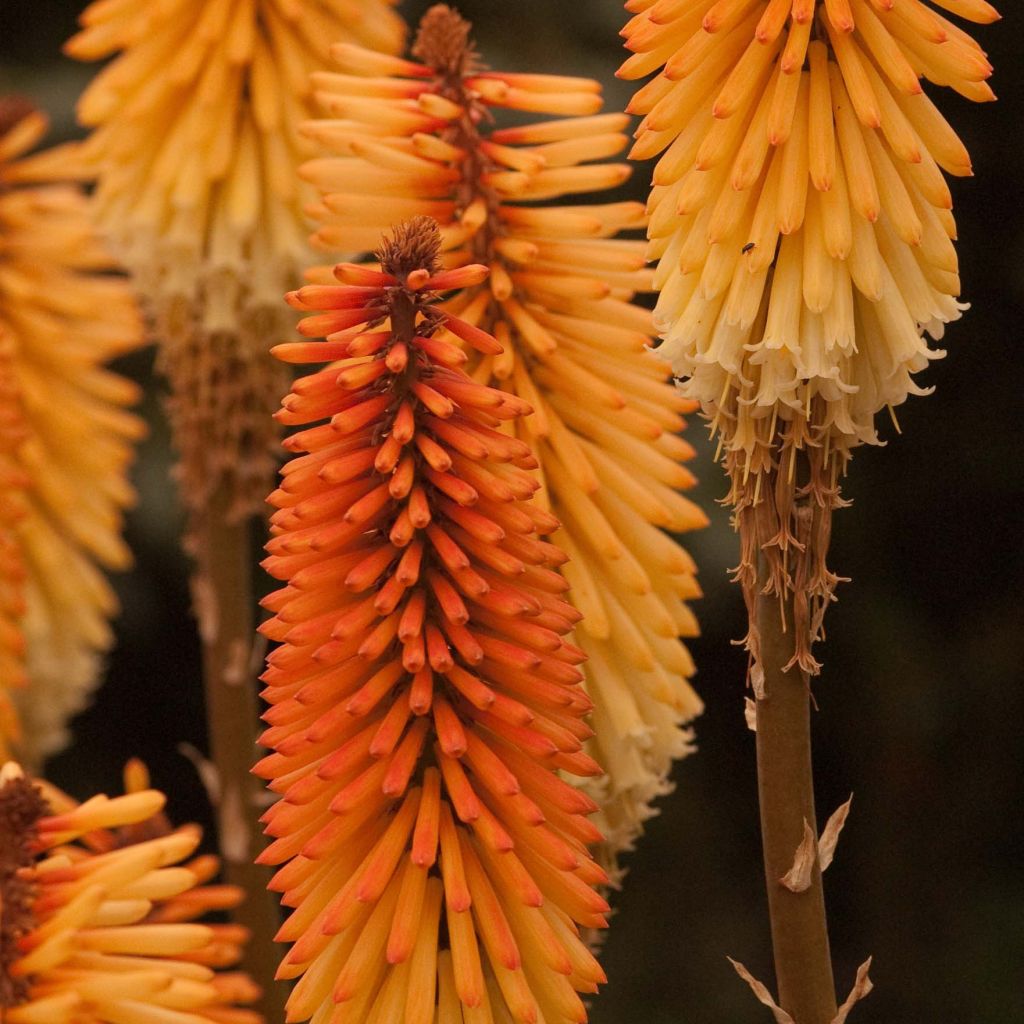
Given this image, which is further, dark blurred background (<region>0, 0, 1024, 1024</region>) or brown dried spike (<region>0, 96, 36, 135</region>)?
dark blurred background (<region>0, 0, 1024, 1024</region>)

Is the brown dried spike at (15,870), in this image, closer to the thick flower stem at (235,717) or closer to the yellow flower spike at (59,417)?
the thick flower stem at (235,717)

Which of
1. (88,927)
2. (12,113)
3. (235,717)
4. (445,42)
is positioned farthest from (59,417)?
(88,927)

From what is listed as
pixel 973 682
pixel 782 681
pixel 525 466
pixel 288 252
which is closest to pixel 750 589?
pixel 782 681

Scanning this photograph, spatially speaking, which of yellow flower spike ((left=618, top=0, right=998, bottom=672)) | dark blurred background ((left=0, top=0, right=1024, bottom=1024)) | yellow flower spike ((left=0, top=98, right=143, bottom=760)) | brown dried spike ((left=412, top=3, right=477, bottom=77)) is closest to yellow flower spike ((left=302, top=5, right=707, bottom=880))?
brown dried spike ((left=412, top=3, right=477, bottom=77))

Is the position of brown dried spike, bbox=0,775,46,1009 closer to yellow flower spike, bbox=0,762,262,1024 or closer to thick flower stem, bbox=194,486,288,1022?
yellow flower spike, bbox=0,762,262,1024

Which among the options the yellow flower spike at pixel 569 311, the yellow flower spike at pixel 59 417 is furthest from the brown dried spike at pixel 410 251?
the yellow flower spike at pixel 59 417
